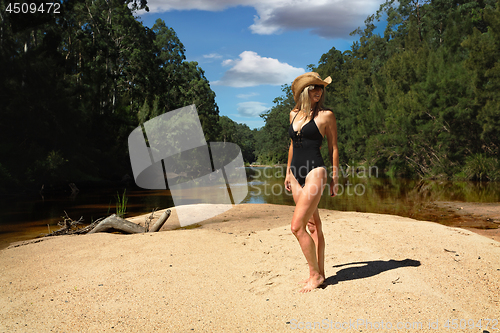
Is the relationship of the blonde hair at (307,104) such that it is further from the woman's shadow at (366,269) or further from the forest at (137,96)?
the forest at (137,96)

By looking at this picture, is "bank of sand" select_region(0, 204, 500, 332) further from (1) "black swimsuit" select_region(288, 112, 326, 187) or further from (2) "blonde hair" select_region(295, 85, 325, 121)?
(2) "blonde hair" select_region(295, 85, 325, 121)

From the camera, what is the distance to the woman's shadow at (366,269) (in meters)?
3.68

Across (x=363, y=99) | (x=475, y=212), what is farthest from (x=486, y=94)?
(x=363, y=99)

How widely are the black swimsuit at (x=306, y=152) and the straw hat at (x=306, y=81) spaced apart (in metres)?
0.38

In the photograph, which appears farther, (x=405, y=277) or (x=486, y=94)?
(x=486, y=94)

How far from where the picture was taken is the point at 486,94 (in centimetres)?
2125

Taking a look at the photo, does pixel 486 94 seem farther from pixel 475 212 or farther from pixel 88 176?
pixel 88 176

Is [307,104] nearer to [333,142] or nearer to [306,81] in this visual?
[306,81]

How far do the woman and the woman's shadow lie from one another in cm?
31

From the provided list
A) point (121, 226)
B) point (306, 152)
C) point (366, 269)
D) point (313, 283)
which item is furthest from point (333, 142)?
point (121, 226)

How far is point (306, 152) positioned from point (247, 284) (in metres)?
1.67

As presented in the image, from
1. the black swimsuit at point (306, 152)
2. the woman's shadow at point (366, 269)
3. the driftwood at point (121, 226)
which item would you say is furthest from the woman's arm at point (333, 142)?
the driftwood at point (121, 226)

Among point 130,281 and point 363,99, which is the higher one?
point 363,99

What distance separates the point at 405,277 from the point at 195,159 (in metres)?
32.8
